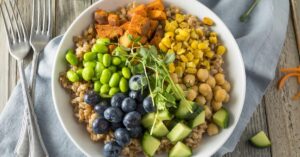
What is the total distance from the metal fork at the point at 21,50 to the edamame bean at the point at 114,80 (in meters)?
0.39

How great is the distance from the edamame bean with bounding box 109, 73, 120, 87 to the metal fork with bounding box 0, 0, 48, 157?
15.5 inches

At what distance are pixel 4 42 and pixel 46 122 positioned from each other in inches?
18.1

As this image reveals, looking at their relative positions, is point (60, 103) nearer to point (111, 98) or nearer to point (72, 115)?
point (72, 115)

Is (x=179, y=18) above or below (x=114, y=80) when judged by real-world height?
above

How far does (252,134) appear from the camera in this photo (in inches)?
76.9

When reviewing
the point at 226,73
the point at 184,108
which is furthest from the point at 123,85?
the point at 226,73

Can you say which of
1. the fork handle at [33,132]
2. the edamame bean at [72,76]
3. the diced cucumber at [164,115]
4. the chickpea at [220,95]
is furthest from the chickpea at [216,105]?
the fork handle at [33,132]

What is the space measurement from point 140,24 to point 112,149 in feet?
1.61

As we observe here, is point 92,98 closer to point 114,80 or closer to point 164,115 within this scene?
point 114,80

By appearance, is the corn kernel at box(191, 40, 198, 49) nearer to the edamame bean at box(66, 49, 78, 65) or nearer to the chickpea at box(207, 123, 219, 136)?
the chickpea at box(207, 123, 219, 136)

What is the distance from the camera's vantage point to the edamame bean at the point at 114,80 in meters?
1.64

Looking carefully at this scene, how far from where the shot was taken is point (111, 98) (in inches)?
64.7

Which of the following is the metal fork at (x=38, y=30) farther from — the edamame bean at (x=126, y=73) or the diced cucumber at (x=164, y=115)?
the diced cucumber at (x=164, y=115)

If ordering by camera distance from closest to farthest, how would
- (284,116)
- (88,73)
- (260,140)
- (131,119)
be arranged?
1. (131,119)
2. (88,73)
3. (260,140)
4. (284,116)
